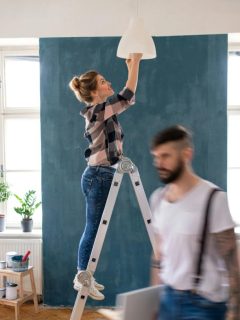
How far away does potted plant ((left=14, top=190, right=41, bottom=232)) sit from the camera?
5.14 metres

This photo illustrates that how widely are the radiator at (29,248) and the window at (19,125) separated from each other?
347mm

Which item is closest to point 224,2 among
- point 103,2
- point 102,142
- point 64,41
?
point 103,2

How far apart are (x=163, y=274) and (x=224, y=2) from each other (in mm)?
3508

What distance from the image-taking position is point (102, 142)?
3150 mm

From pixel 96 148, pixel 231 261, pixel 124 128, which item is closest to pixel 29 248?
pixel 124 128

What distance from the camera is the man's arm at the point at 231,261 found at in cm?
191

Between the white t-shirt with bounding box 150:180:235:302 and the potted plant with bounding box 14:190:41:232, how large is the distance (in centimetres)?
335

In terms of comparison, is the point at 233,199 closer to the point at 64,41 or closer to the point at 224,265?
the point at 64,41

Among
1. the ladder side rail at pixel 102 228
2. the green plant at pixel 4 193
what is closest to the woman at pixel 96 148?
the ladder side rail at pixel 102 228

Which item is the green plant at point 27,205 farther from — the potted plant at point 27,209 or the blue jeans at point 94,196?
the blue jeans at point 94,196

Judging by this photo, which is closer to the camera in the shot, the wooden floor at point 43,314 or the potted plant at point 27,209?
the wooden floor at point 43,314

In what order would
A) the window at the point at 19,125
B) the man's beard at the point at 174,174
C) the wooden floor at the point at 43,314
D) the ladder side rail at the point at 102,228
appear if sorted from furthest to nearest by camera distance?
A: the window at the point at 19,125 < the wooden floor at the point at 43,314 < the ladder side rail at the point at 102,228 < the man's beard at the point at 174,174

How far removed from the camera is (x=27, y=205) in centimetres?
518

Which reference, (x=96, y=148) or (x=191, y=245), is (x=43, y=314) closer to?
(x=96, y=148)
